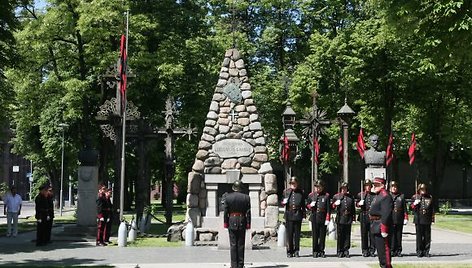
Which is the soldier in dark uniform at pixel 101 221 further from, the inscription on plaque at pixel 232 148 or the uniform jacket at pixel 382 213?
the uniform jacket at pixel 382 213

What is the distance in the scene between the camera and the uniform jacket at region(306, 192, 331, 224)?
16.3 metres

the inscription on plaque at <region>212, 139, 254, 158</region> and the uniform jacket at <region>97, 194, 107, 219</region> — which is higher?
the inscription on plaque at <region>212, 139, 254, 158</region>

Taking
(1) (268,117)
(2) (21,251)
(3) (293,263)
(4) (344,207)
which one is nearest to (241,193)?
(3) (293,263)

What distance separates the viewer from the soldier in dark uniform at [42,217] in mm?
19328

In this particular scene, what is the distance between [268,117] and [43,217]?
21.8 m

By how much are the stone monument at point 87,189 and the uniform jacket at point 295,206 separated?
8.32 metres

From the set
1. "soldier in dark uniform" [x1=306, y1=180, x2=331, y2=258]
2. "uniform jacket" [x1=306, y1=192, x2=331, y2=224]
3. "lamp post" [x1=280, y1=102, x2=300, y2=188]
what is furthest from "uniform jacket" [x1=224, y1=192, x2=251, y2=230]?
"lamp post" [x1=280, y1=102, x2=300, y2=188]

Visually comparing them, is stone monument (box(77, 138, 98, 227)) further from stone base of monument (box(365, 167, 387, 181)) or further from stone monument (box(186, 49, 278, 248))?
stone base of monument (box(365, 167, 387, 181))

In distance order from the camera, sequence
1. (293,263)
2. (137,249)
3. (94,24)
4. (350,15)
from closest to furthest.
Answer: (293,263) → (137,249) → (94,24) → (350,15)

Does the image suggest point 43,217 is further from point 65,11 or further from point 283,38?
point 283,38

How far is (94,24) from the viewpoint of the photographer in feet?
98.0

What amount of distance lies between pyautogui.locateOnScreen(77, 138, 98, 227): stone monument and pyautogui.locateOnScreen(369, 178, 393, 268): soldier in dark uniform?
1173 cm

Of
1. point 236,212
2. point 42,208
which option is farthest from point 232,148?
point 236,212

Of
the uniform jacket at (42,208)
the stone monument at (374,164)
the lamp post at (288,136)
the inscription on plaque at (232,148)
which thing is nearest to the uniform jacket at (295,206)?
the inscription on plaque at (232,148)
